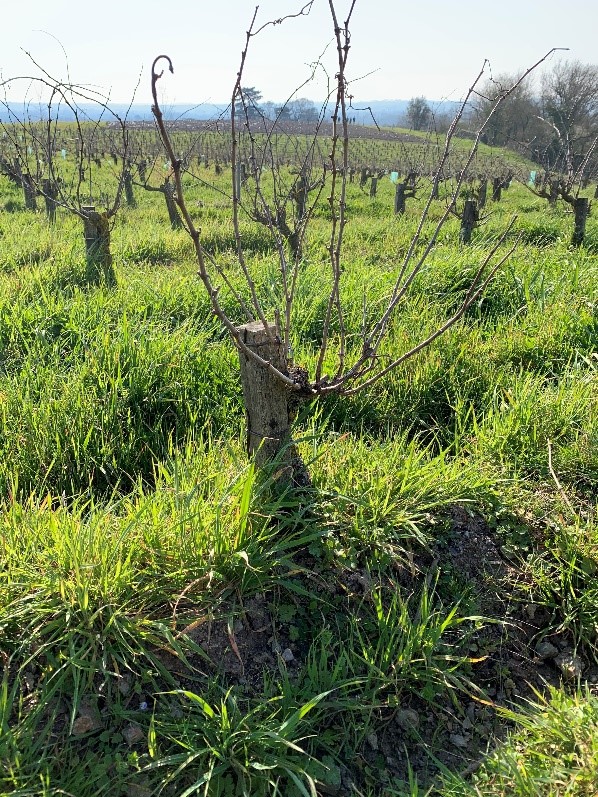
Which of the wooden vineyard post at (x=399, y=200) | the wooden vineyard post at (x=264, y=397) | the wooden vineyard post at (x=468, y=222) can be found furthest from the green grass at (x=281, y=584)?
the wooden vineyard post at (x=399, y=200)

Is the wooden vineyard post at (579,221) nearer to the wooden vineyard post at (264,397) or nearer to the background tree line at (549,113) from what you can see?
the background tree line at (549,113)

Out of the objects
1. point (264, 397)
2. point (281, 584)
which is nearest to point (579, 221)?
point (264, 397)

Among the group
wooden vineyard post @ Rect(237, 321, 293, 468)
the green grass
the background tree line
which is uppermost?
the background tree line

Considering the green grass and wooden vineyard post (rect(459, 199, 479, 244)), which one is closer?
the green grass

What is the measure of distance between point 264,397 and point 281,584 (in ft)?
2.29

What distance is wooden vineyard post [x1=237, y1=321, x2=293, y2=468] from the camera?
6.84 feet

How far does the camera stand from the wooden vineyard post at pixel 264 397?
2084 mm

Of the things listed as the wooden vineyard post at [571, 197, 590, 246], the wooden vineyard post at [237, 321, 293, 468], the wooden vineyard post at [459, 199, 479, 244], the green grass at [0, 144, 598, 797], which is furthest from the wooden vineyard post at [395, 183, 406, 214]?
the wooden vineyard post at [237, 321, 293, 468]

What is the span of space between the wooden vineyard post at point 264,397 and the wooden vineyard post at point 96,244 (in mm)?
3557

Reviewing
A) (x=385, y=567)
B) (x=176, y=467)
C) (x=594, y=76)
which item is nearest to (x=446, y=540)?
(x=385, y=567)

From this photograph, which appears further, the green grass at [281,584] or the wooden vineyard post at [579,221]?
the wooden vineyard post at [579,221]

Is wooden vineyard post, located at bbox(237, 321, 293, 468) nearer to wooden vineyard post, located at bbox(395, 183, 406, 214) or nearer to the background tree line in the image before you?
the background tree line

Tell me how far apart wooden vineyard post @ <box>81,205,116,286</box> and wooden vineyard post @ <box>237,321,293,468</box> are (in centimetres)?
356

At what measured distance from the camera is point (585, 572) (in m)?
2.27
